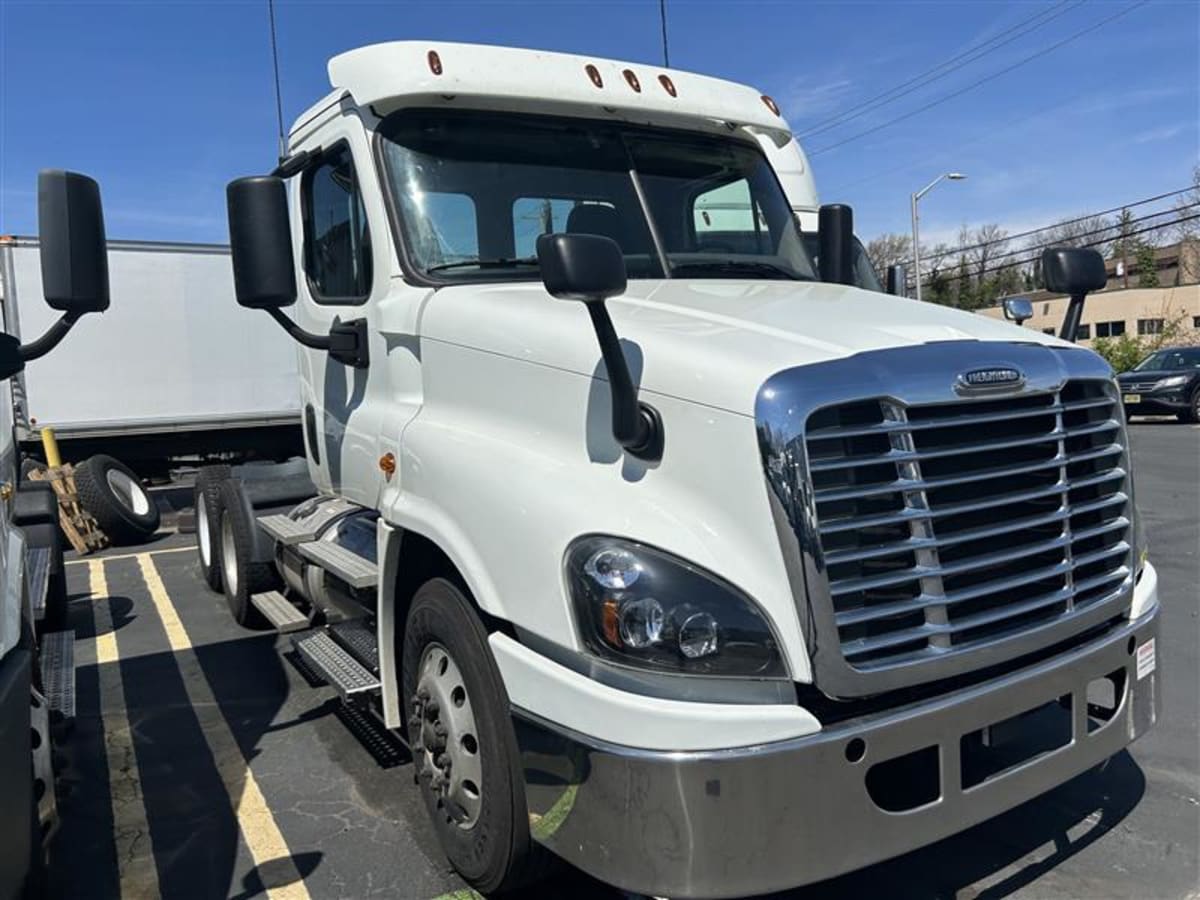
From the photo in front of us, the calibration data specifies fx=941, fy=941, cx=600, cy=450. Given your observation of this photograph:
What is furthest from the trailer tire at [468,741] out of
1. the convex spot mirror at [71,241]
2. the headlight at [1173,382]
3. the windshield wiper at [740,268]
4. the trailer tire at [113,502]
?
the headlight at [1173,382]

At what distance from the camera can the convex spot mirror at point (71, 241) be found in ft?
8.59

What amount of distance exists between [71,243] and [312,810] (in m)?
2.37

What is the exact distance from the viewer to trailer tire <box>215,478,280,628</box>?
237 inches

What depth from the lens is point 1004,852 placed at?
10.8ft

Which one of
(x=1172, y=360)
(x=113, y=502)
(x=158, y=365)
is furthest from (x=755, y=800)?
(x=1172, y=360)

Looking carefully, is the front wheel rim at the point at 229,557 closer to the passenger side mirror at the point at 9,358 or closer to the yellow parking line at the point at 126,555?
the yellow parking line at the point at 126,555

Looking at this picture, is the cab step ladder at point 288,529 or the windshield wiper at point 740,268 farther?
the cab step ladder at point 288,529

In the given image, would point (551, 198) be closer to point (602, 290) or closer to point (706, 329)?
point (706, 329)

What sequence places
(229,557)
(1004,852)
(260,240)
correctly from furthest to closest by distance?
(229,557) → (260,240) → (1004,852)

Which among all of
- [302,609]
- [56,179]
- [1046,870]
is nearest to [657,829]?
[1046,870]

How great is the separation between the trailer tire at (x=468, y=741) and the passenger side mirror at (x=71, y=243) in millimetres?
1352

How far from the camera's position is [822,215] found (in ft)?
14.7

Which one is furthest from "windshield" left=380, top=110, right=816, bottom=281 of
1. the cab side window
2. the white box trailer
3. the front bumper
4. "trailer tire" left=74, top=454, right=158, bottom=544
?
the white box trailer

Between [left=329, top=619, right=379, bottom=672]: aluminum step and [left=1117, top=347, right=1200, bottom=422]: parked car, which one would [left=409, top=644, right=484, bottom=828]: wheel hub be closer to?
[left=329, top=619, right=379, bottom=672]: aluminum step
